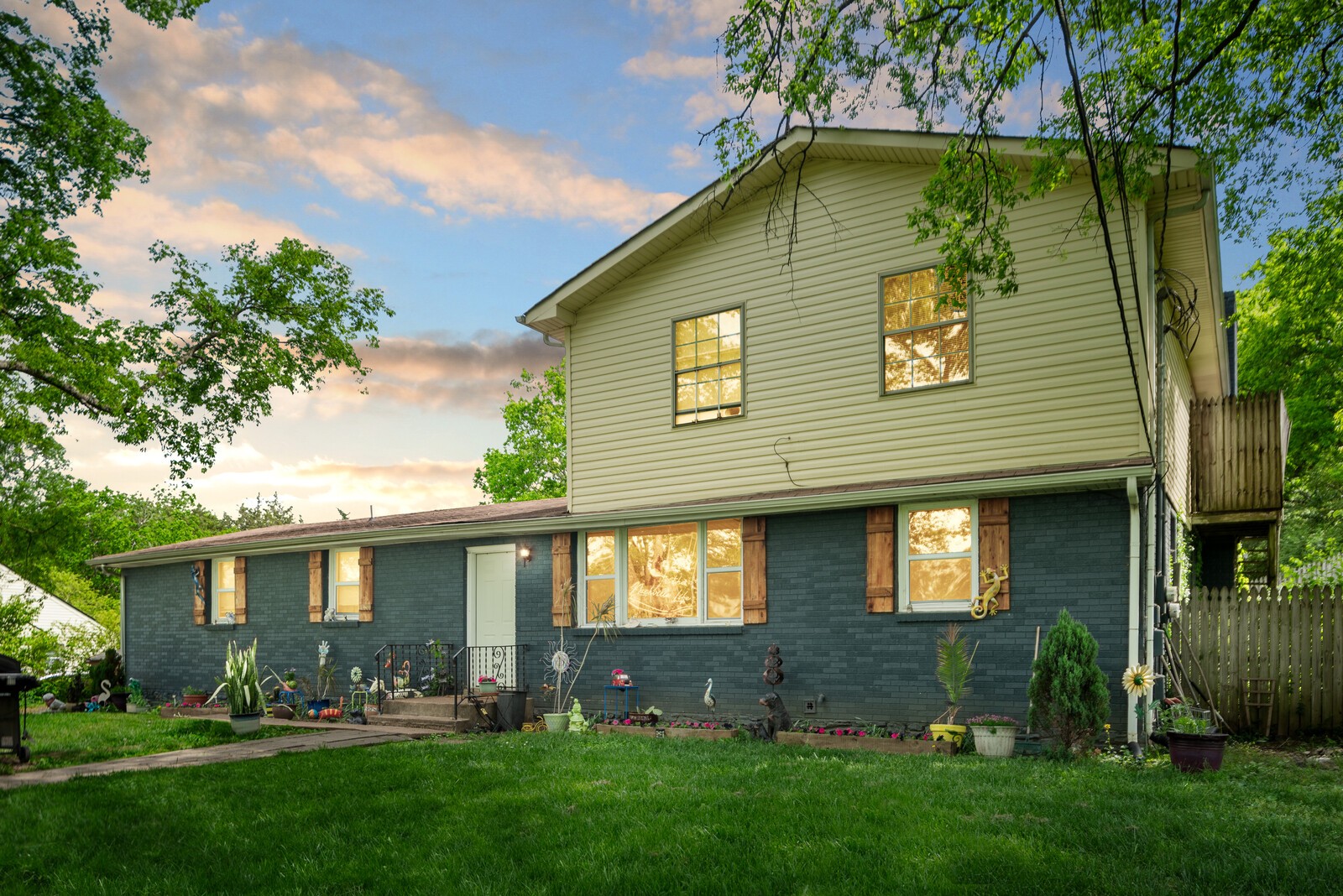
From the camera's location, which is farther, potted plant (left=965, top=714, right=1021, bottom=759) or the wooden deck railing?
the wooden deck railing

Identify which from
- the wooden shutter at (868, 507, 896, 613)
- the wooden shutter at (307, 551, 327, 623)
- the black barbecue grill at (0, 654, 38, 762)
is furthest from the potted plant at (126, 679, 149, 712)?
the wooden shutter at (868, 507, 896, 613)

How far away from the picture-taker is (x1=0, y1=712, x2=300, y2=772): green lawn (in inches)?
406

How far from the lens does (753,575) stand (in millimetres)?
11594

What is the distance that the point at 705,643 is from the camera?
39.1ft

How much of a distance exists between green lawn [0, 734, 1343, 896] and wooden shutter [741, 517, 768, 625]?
9.28ft

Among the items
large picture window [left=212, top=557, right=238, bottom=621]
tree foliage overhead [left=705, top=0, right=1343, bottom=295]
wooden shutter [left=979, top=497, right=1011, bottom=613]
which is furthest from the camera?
large picture window [left=212, top=557, right=238, bottom=621]

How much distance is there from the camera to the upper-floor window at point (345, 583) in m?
15.7

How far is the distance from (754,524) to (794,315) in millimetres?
2634

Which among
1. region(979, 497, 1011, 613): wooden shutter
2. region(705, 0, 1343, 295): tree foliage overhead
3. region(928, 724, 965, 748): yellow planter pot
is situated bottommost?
region(928, 724, 965, 748): yellow planter pot

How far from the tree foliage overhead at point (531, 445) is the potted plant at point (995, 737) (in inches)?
1034

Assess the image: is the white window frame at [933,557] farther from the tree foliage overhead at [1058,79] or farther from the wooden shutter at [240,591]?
the wooden shutter at [240,591]

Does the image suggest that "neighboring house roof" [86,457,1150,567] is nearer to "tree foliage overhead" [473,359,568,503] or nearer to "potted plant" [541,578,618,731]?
"potted plant" [541,578,618,731]

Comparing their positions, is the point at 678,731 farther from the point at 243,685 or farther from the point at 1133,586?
the point at 243,685

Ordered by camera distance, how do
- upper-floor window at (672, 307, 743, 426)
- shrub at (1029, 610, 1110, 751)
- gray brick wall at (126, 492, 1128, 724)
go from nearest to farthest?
shrub at (1029, 610, 1110, 751) → gray brick wall at (126, 492, 1128, 724) → upper-floor window at (672, 307, 743, 426)
